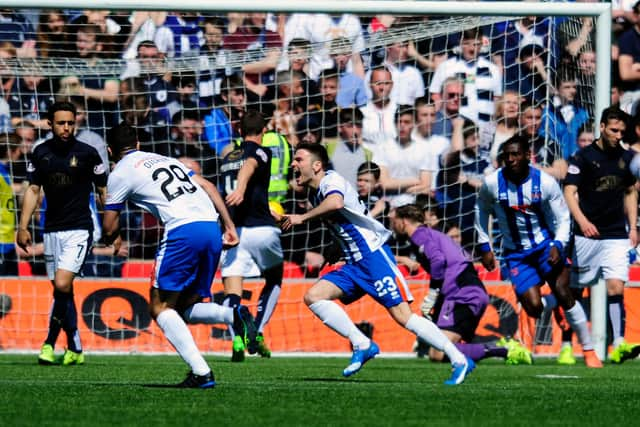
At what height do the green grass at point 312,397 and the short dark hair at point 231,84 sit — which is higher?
the short dark hair at point 231,84

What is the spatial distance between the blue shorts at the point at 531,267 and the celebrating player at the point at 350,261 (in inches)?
107

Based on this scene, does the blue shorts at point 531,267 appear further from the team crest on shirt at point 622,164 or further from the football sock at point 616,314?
the team crest on shirt at point 622,164

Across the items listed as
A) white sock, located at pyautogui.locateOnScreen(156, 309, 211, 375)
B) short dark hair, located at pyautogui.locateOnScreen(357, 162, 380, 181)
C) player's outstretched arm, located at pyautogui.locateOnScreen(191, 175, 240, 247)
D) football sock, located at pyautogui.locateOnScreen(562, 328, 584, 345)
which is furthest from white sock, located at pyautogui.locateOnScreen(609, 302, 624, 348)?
white sock, located at pyautogui.locateOnScreen(156, 309, 211, 375)

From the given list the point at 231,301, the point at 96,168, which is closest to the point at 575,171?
the point at 231,301

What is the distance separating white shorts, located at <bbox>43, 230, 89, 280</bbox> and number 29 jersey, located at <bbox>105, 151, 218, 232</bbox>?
3156mm

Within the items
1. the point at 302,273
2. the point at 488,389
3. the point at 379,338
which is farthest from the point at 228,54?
the point at 488,389

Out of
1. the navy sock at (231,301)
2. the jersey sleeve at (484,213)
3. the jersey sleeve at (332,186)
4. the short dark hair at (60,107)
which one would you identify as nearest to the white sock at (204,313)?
the jersey sleeve at (332,186)

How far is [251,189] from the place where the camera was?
466 inches

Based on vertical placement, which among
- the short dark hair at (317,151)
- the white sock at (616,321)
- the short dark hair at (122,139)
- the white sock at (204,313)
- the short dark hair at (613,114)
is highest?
the short dark hair at (613,114)

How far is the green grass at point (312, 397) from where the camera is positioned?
6.26 meters

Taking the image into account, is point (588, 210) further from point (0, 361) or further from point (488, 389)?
point (0, 361)

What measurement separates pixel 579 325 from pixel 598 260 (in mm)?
935

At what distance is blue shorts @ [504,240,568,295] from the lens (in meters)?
11.4

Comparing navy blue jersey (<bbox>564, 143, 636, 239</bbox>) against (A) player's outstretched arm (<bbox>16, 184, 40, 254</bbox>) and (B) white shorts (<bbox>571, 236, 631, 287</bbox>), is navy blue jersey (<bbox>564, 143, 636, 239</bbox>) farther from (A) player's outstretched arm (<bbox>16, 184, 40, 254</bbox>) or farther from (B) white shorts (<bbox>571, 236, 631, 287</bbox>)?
(A) player's outstretched arm (<bbox>16, 184, 40, 254</bbox>)
